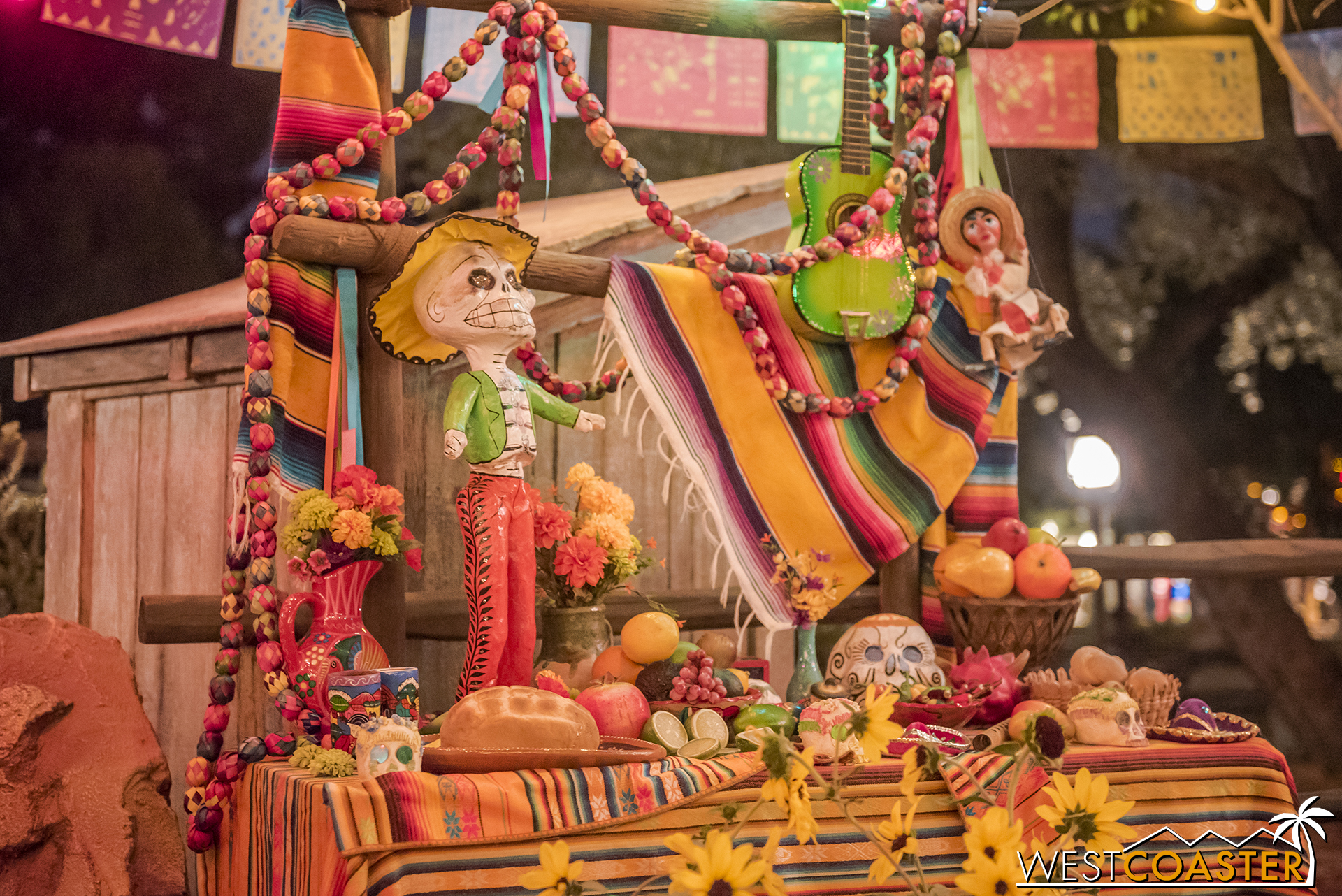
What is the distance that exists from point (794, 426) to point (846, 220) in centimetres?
61

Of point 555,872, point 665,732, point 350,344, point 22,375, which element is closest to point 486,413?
point 350,344

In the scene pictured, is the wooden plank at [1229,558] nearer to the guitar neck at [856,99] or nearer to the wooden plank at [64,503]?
the guitar neck at [856,99]

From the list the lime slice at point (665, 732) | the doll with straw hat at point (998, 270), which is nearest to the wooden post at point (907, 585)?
the doll with straw hat at point (998, 270)

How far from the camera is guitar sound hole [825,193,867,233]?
128 inches

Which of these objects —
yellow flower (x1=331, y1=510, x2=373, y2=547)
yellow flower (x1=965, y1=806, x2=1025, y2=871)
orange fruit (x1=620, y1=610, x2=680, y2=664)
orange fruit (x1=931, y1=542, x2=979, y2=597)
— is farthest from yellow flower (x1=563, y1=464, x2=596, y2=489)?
yellow flower (x1=965, y1=806, x2=1025, y2=871)

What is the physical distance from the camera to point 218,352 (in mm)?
3598

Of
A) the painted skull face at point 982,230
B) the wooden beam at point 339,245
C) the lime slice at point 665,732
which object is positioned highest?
the painted skull face at point 982,230

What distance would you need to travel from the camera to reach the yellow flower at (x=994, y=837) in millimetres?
913

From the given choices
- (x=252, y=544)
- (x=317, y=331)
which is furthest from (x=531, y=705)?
(x=317, y=331)

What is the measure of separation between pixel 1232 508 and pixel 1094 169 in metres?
2.34

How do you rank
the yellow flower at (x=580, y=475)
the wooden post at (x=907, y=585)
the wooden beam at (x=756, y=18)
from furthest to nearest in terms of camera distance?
1. the wooden post at (x=907, y=585)
2. the wooden beam at (x=756, y=18)
3. the yellow flower at (x=580, y=475)

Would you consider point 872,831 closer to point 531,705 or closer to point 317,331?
point 531,705

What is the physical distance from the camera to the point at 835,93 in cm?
464

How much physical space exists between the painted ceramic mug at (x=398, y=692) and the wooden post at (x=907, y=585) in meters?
1.74
